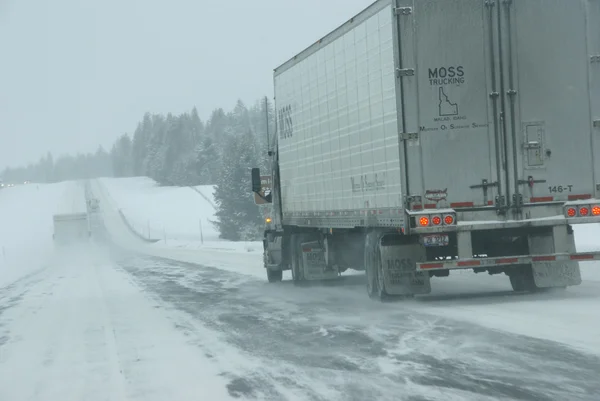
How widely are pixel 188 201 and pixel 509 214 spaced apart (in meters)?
112

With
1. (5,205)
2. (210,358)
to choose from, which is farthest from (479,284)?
(5,205)

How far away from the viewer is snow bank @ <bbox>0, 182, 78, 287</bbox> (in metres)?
53.6

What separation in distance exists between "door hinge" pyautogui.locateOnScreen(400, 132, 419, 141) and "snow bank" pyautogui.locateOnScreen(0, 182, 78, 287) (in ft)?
76.2

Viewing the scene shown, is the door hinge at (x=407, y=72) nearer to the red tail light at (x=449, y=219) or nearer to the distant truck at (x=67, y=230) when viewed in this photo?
the red tail light at (x=449, y=219)

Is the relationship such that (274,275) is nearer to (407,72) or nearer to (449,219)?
(449,219)

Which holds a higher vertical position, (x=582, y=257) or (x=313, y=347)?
(x=582, y=257)

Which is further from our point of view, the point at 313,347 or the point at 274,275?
the point at 274,275

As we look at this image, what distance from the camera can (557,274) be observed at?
13.2m

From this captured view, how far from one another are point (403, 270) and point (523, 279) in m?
2.33


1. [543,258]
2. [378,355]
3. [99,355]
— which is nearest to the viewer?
[378,355]

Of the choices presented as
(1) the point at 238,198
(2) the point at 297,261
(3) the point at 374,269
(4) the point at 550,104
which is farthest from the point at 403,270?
(1) the point at 238,198

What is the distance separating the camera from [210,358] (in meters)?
9.85

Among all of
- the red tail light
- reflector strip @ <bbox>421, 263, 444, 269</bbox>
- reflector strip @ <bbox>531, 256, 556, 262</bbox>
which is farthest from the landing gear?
reflector strip @ <bbox>531, 256, 556, 262</bbox>

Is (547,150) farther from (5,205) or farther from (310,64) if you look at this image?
(5,205)
